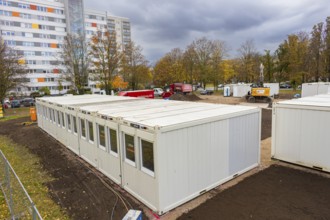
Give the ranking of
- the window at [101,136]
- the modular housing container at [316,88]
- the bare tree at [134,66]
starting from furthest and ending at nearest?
the bare tree at [134,66]
the modular housing container at [316,88]
the window at [101,136]

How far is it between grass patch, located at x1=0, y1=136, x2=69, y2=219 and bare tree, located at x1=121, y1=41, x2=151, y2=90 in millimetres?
27607

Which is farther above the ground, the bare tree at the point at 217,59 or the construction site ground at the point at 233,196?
the bare tree at the point at 217,59

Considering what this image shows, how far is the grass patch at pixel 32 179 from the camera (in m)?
5.88

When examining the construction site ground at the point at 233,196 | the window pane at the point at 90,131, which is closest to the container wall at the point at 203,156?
the construction site ground at the point at 233,196

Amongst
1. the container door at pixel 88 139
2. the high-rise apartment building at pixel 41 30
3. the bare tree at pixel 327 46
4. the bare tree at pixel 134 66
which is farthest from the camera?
the high-rise apartment building at pixel 41 30

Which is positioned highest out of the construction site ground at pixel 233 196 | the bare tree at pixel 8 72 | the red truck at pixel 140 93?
the bare tree at pixel 8 72

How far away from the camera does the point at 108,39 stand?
31.4 m

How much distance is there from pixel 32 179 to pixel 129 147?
4.29m

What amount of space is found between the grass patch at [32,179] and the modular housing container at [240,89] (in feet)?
105

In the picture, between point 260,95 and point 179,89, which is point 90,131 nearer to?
point 260,95

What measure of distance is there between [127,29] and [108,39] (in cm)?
6150

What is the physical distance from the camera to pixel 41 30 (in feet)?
184

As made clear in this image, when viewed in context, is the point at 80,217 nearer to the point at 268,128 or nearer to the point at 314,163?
the point at 314,163

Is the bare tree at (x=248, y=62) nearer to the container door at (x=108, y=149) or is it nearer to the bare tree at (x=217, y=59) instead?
the bare tree at (x=217, y=59)
